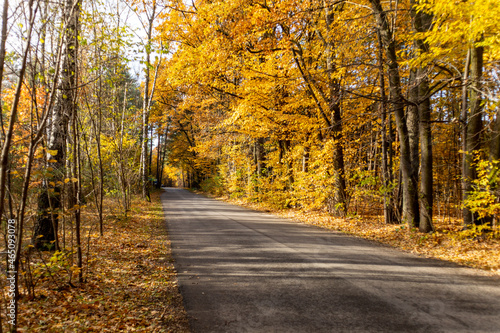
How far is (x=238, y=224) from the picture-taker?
36.3 ft

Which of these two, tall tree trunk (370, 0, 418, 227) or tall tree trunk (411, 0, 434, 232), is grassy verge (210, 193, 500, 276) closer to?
tall tree trunk (411, 0, 434, 232)

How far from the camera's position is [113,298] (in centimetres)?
439

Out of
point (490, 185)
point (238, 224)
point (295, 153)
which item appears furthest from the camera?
point (295, 153)

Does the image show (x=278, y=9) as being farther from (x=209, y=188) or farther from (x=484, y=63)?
(x=209, y=188)

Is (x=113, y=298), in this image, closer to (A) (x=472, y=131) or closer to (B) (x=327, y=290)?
(B) (x=327, y=290)

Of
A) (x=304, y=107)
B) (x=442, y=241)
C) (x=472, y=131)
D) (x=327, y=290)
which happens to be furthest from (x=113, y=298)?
(x=304, y=107)

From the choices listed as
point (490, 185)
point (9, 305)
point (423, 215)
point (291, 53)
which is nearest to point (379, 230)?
point (423, 215)

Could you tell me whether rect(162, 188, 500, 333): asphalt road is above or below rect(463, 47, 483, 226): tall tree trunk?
below

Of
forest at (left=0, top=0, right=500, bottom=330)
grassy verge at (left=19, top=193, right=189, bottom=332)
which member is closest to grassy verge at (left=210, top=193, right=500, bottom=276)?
forest at (left=0, top=0, right=500, bottom=330)

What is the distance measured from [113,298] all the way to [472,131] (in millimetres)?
9003

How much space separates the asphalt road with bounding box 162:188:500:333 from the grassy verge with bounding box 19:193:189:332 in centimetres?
31

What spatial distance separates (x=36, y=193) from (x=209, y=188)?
27.8 meters

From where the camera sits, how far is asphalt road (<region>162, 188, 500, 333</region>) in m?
3.51

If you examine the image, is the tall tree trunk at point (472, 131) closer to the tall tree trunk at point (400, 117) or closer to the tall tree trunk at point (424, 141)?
the tall tree trunk at point (424, 141)
